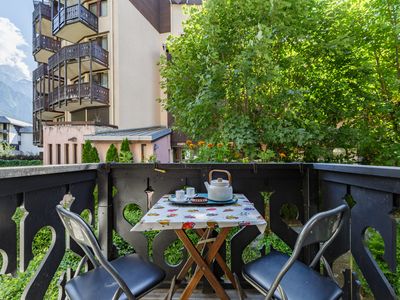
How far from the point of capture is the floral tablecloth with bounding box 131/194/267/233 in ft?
3.83

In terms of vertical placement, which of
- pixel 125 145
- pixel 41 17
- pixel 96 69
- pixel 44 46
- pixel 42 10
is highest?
pixel 42 10

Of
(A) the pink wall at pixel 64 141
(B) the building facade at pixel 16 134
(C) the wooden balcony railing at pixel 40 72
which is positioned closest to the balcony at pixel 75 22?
(C) the wooden balcony railing at pixel 40 72

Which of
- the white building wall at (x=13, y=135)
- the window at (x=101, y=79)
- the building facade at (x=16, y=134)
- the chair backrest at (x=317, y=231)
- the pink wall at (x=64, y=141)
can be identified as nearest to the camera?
the chair backrest at (x=317, y=231)

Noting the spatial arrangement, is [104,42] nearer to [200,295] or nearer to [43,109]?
[43,109]

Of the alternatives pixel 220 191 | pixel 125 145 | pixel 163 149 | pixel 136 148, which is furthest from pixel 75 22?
pixel 220 191

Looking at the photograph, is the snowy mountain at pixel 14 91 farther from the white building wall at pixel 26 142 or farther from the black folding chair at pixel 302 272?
the black folding chair at pixel 302 272

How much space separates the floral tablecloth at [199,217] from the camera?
3.83 ft

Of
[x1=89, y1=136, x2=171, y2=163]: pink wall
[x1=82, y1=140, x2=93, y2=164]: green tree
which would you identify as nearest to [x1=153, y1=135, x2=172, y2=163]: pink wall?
[x1=89, y1=136, x2=171, y2=163]: pink wall

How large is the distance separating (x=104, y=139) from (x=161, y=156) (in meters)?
2.19

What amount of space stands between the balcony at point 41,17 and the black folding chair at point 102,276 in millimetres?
13971

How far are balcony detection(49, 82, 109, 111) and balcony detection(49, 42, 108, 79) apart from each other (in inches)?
25.7

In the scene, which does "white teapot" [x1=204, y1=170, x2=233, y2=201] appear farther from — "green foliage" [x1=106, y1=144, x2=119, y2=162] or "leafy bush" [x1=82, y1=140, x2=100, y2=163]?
"leafy bush" [x1=82, y1=140, x2=100, y2=163]

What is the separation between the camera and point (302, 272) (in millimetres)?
1243

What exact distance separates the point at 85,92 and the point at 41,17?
554cm
